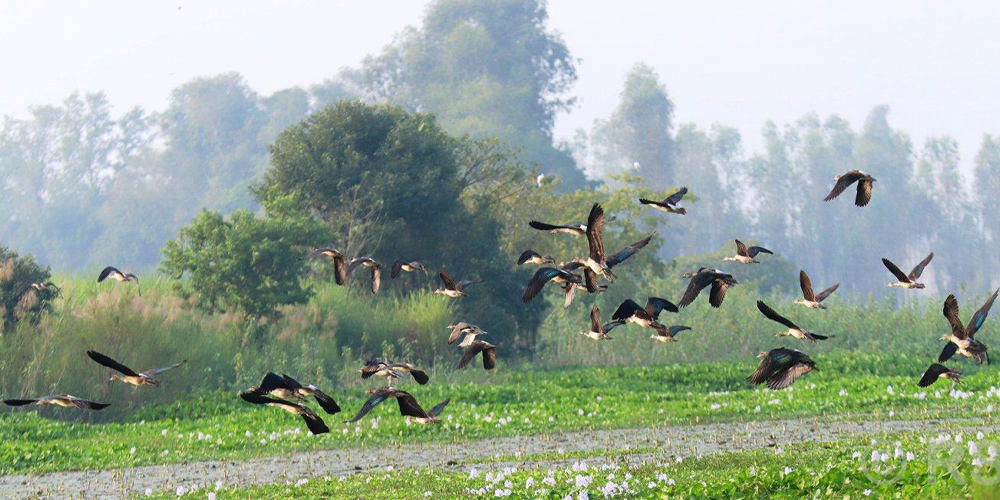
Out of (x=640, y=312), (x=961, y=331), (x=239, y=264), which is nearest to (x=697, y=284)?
(x=640, y=312)

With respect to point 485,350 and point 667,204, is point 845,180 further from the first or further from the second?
point 485,350

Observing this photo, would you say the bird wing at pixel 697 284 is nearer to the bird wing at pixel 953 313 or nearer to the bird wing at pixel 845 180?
the bird wing at pixel 845 180

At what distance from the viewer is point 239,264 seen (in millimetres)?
27750

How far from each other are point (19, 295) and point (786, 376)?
1774 cm

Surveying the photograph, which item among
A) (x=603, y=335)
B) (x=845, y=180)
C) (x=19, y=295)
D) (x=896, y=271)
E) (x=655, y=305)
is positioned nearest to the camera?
(x=896, y=271)

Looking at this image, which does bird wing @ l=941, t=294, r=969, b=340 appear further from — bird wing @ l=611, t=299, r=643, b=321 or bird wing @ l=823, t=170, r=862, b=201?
bird wing @ l=611, t=299, r=643, b=321

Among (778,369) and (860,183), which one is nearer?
(778,369)

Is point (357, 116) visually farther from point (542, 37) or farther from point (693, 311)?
point (542, 37)

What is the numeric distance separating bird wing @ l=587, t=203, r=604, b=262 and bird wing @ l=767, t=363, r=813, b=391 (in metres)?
1.99

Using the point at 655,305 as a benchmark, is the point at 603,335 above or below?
below

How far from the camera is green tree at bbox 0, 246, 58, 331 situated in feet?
77.2

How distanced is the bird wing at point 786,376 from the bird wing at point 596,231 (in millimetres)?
1989

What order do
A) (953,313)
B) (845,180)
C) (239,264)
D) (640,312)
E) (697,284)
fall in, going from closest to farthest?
(953,313), (640,312), (697,284), (845,180), (239,264)

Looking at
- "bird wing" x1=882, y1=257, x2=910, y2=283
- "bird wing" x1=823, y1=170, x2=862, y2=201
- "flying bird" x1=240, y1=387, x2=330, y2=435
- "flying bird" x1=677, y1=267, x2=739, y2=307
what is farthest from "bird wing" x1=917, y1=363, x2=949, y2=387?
"flying bird" x1=240, y1=387, x2=330, y2=435
